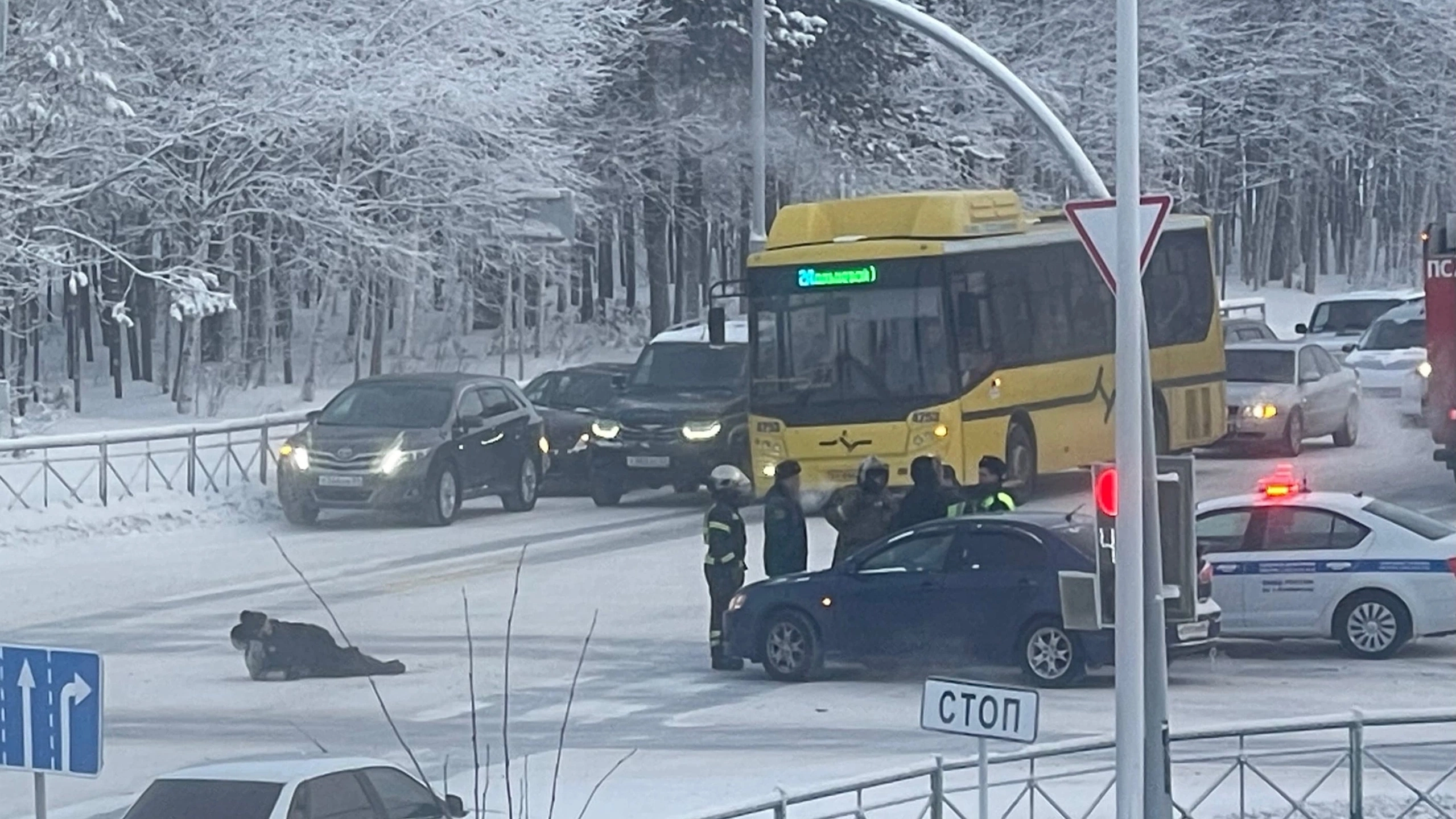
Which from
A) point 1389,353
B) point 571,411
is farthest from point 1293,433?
point 571,411

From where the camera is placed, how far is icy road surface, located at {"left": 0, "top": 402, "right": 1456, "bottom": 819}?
13.8 metres

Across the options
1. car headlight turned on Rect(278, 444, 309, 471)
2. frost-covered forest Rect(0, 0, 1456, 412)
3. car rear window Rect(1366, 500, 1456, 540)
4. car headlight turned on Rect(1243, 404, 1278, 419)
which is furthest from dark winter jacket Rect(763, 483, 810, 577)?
frost-covered forest Rect(0, 0, 1456, 412)

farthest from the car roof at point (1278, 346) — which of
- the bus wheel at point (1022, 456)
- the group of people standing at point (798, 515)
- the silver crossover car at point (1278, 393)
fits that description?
the group of people standing at point (798, 515)

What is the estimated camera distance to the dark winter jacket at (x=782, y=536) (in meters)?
17.9

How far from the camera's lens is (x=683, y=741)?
14.5 meters

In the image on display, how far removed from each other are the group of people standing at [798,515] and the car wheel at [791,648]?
0.37 m

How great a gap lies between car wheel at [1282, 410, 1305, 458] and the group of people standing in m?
13.1

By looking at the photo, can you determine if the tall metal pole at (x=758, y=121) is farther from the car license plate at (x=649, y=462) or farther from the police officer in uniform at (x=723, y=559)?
the police officer in uniform at (x=723, y=559)

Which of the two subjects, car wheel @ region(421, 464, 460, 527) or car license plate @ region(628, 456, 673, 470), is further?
car license plate @ region(628, 456, 673, 470)

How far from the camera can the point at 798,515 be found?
59.5 feet

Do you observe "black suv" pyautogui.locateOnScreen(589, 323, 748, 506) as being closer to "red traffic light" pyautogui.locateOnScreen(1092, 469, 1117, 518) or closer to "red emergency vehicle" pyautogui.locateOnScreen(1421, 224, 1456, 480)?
"red emergency vehicle" pyautogui.locateOnScreen(1421, 224, 1456, 480)

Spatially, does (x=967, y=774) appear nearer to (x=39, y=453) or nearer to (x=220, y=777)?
(x=220, y=777)

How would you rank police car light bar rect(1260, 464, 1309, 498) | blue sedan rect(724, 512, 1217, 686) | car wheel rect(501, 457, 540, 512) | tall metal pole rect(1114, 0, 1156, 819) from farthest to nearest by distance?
car wheel rect(501, 457, 540, 512) → police car light bar rect(1260, 464, 1309, 498) → blue sedan rect(724, 512, 1217, 686) → tall metal pole rect(1114, 0, 1156, 819)

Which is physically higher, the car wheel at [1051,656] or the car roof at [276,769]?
the car roof at [276,769]
